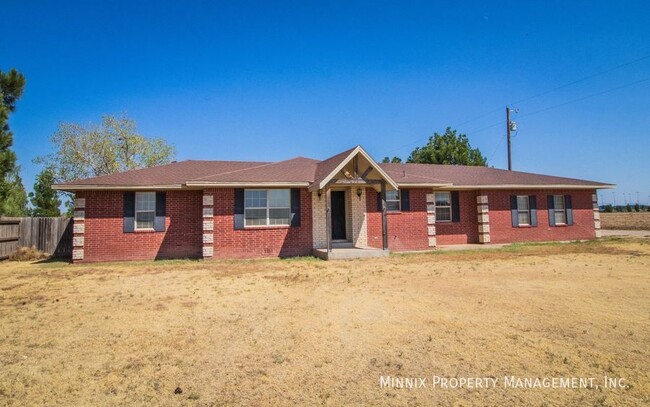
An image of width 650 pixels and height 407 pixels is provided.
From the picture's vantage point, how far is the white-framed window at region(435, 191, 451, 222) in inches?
750

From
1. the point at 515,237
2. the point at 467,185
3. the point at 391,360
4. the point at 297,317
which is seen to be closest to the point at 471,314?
the point at 391,360

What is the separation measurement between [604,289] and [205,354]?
865 cm

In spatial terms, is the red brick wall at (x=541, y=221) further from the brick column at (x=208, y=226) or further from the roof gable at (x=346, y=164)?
the brick column at (x=208, y=226)

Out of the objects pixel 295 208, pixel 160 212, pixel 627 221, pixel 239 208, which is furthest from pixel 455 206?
pixel 627 221

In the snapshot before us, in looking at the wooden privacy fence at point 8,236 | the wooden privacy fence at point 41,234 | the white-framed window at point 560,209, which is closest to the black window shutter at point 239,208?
the wooden privacy fence at point 41,234

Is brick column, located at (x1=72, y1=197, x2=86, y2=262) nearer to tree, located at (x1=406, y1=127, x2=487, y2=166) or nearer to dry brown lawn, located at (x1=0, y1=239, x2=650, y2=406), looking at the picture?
dry brown lawn, located at (x1=0, y1=239, x2=650, y2=406)

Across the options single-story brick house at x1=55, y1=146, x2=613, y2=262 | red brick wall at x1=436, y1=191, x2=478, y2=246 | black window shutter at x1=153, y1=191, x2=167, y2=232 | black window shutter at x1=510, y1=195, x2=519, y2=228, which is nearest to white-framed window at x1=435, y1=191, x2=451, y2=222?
red brick wall at x1=436, y1=191, x2=478, y2=246

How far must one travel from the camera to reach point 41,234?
668 inches

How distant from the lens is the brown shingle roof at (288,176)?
14602 mm

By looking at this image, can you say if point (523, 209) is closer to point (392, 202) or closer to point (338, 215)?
point (392, 202)

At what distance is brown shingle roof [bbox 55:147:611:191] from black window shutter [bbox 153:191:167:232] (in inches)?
24.3

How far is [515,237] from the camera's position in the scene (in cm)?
1958

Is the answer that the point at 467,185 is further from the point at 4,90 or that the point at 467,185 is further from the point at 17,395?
the point at 4,90

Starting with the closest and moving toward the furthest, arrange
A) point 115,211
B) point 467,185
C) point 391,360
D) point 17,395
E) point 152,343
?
1. point 17,395
2. point 391,360
3. point 152,343
4. point 115,211
5. point 467,185
